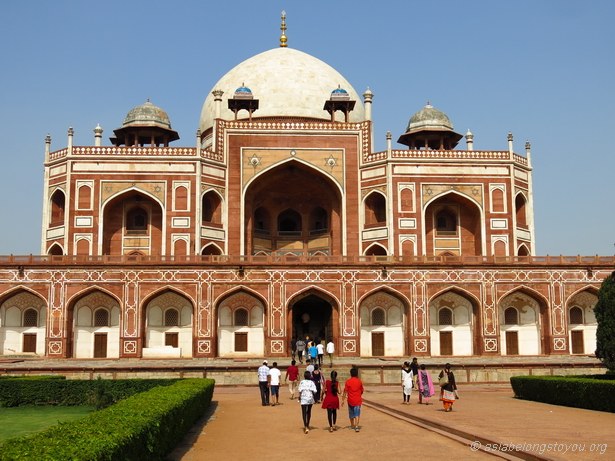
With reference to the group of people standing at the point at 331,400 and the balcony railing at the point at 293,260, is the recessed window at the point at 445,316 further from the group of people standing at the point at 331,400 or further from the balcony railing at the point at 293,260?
the group of people standing at the point at 331,400

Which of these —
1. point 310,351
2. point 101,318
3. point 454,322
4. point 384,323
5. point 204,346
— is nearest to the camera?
point 310,351

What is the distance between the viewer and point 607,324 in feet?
60.8

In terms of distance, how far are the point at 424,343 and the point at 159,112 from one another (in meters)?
20.1

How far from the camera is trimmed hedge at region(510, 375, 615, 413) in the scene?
15.5 meters

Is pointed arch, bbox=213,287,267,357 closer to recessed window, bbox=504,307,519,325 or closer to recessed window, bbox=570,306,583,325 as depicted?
recessed window, bbox=504,307,519,325

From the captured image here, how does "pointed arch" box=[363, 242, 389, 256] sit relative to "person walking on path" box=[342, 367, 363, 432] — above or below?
above

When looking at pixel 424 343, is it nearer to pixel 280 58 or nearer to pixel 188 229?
pixel 188 229

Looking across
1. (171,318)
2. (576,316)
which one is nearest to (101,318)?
(171,318)

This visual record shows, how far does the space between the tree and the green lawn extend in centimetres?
1269

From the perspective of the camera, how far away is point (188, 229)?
1412 inches

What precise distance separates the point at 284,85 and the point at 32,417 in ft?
101

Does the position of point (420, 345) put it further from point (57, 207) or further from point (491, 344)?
point (57, 207)

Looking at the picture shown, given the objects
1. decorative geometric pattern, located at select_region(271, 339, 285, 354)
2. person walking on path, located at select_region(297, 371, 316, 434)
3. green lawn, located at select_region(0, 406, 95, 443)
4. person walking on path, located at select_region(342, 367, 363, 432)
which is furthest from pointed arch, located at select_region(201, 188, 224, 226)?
person walking on path, located at select_region(342, 367, 363, 432)

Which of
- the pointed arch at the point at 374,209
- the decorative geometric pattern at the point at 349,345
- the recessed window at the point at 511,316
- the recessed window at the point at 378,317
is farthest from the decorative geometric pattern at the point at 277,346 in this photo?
the recessed window at the point at 511,316
